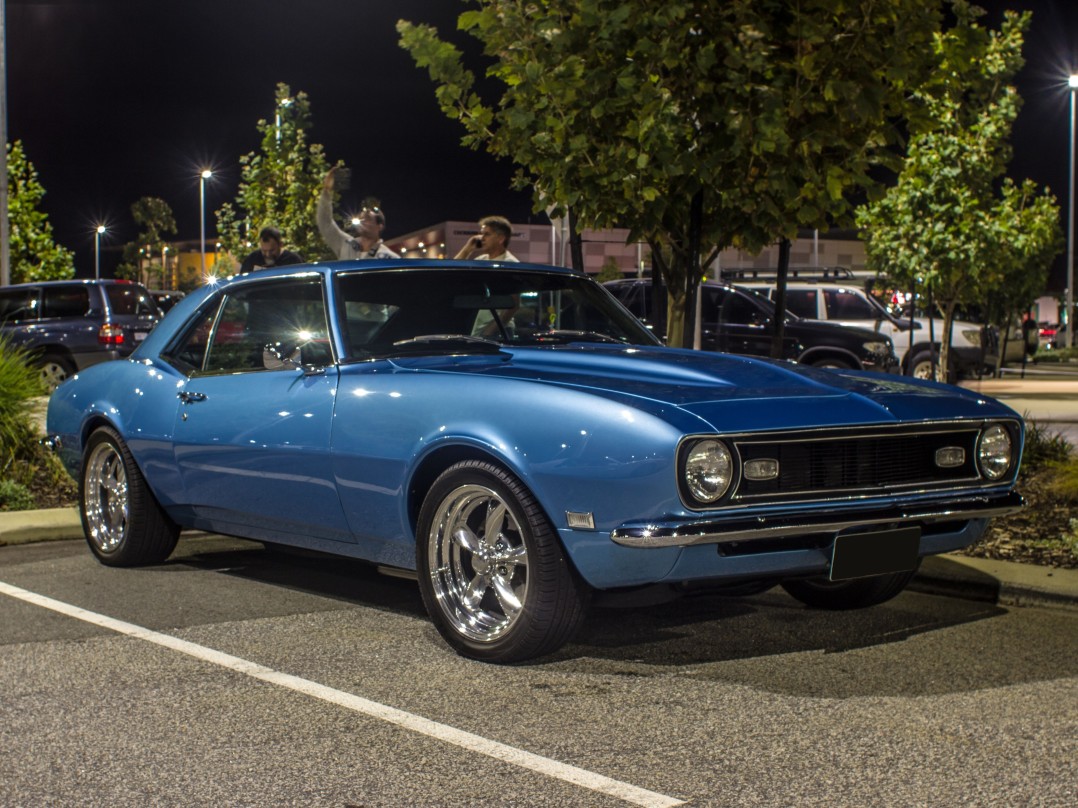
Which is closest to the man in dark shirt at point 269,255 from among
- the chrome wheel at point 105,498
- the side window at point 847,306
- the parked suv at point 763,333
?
the chrome wheel at point 105,498

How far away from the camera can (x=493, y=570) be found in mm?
A: 5371

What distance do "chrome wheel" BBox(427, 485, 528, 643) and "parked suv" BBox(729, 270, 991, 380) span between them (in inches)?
632

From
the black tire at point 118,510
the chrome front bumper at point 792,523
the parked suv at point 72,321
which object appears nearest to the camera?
the chrome front bumper at point 792,523

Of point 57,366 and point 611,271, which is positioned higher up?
point 611,271

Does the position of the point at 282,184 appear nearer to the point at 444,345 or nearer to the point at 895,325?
the point at 895,325

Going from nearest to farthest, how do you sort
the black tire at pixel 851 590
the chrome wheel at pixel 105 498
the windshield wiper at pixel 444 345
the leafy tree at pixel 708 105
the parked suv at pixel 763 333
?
the windshield wiper at pixel 444 345
the black tire at pixel 851 590
the chrome wheel at pixel 105 498
the leafy tree at pixel 708 105
the parked suv at pixel 763 333

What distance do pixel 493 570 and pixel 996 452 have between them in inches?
77.7

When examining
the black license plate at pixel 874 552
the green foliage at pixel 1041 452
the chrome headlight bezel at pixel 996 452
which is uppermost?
the chrome headlight bezel at pixel 996 452

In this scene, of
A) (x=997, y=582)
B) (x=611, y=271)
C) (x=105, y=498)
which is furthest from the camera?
(x=611, y=271)

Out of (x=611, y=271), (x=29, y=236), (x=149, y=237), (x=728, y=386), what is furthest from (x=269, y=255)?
(x=149, y=237)

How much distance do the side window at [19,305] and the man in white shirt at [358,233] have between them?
11.8 m

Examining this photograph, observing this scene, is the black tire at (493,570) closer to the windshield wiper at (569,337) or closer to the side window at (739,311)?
the windshield wiper at (569,337)

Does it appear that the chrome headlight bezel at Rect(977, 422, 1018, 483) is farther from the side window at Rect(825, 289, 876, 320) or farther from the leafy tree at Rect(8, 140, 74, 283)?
the leafy tree at Rect(8, 140, 74, 283)

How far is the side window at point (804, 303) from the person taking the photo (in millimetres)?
22219
